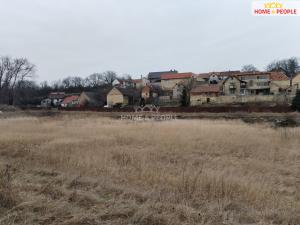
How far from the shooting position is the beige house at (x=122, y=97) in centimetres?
7925

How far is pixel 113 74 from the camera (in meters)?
127

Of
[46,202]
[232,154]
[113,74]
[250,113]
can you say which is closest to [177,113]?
[250,113]

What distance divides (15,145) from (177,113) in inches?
1449

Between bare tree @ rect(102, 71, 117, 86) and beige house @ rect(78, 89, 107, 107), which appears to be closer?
beige house @ rect(78, 89, 107, 107)

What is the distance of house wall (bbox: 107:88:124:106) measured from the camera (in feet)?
260

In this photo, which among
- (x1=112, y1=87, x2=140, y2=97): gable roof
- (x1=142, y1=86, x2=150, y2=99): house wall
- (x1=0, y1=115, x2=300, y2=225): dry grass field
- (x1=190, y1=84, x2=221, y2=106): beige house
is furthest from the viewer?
(x1=142, y1=86, x2=150, y2=99): house wall

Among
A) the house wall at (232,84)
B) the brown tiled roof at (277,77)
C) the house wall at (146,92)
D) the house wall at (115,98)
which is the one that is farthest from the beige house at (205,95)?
the house wall at (115,98)

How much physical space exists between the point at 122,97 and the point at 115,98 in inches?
77.3

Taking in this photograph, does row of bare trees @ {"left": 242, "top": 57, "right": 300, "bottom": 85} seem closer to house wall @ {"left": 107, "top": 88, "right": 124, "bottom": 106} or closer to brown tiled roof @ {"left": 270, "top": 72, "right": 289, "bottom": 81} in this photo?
brown tiled roof @ {"left": 270, "top": 72, "right": 289, "bottom": 81}

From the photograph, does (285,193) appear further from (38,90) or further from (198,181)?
(38,90)

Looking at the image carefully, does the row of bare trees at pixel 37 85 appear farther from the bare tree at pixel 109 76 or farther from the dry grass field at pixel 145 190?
the dry grass field at pixel 145 190

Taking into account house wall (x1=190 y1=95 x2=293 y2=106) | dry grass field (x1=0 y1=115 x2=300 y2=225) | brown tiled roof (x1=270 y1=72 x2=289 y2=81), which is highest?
brown tiled roof (x1=270 y1=72 x2=289 y2=81)

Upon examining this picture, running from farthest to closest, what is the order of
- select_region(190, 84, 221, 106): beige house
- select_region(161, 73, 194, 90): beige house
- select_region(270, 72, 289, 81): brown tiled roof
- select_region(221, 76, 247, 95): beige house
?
select_region(161, 73, 194, 90): beige house → select_region(221, 76, 247, 95): beige house → select_region(270, 72, 289, 81): brown tiled roof → select_region(190, 84, 221, 106): beige house

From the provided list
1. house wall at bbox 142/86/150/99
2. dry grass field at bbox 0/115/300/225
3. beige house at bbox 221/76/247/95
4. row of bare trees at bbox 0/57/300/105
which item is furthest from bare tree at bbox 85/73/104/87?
dry grass field at bbox 0/115/300/225
